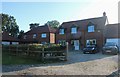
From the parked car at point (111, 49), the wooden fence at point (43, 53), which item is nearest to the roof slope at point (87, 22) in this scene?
the parked car at point (111, 49)

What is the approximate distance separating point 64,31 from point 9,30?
31140 millimetres

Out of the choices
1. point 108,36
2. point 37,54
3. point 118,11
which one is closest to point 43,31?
point 108,36

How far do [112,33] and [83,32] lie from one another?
6.22 m

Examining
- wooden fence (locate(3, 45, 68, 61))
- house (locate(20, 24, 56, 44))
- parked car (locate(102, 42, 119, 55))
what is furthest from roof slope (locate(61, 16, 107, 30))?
wooden fence (locate(3, 45, 68, 61))

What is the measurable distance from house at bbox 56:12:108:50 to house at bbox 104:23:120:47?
0.94 m

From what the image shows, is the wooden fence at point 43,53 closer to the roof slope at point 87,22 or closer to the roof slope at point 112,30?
the roof slope at point 112,30

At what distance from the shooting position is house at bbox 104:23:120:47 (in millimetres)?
35328

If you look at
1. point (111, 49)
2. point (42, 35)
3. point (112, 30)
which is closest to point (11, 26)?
point (42, 35)

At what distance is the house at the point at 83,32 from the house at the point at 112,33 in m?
0.94

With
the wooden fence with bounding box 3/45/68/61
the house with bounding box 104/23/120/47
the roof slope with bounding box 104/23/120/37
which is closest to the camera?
the wooden fence with bounding box 3/45/68/61

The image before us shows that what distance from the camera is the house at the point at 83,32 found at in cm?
3744

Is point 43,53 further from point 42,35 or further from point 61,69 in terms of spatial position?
point 42,35

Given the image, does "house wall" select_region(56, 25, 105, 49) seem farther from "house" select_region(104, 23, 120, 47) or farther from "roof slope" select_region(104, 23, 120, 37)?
"roof slope" select_region(104, 23, 120, 37)

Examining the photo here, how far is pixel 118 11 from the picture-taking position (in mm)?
31906
